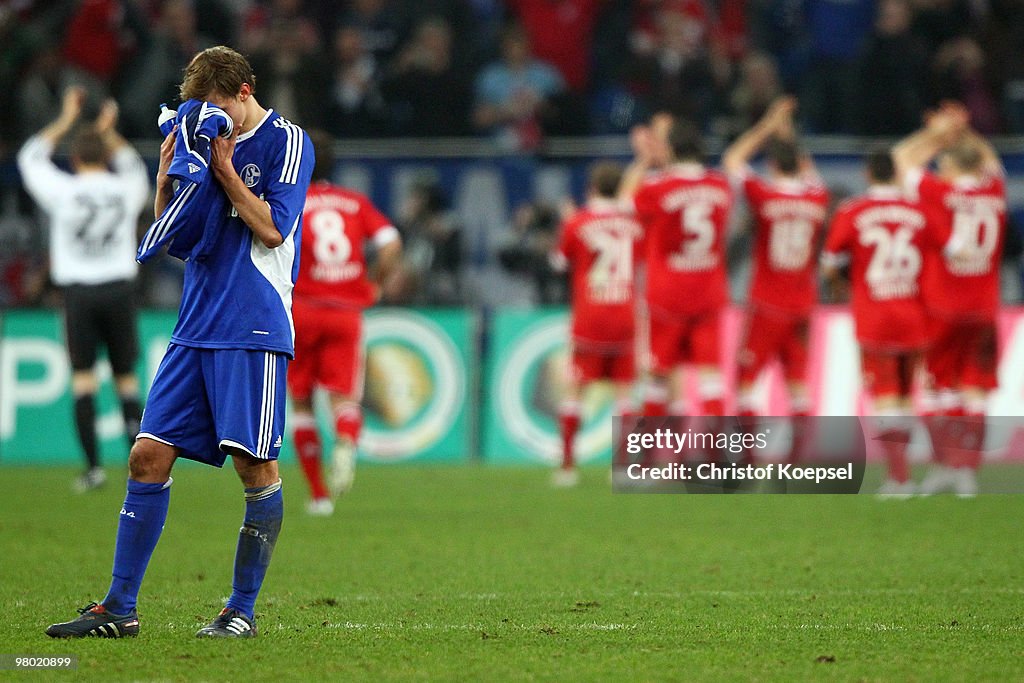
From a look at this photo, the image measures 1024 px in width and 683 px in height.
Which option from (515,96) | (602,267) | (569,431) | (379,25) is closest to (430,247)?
(515,96)

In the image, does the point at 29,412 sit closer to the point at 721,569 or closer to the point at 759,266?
the point at 759,266

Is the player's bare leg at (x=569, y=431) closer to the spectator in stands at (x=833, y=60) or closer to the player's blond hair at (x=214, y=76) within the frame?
the spectator in stands at (x=833, y=60)

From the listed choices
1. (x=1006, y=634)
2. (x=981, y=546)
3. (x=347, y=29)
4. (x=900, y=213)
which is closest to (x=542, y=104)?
(x=347, y=29)

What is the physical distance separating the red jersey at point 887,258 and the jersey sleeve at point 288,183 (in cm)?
695

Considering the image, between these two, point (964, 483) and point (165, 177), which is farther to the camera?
point (964, 483)

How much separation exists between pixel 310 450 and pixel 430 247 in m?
5.41

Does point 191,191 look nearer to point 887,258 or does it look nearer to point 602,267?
point 887,258

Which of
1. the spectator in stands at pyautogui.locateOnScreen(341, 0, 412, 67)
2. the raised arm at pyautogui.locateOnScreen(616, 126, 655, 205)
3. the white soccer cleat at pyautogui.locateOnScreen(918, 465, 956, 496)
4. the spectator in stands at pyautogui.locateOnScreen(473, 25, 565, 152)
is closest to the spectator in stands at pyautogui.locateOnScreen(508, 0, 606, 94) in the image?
the spectator in stands at pyautogui.locateOnScreen(473, 25, 565, 152)

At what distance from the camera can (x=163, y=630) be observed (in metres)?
5.86

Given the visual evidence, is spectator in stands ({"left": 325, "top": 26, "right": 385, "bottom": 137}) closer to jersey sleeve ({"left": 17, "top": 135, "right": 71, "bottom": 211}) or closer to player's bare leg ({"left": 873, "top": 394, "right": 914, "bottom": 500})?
jersey sleeve ({"left": 17, "top": 135, "right": 71, "bottom": 211})

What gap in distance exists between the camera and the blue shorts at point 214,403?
5570 millimetres

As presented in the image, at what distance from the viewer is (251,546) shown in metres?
5.69

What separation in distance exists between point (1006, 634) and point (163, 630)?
3.10m

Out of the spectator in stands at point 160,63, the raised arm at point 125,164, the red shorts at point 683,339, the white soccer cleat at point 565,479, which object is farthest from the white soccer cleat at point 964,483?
the spectator in stands at point 160,63
